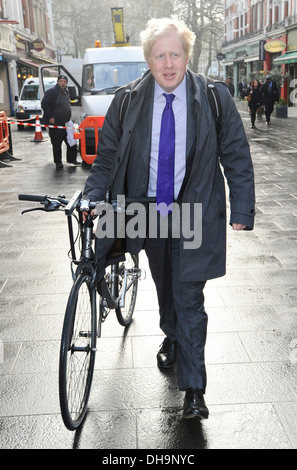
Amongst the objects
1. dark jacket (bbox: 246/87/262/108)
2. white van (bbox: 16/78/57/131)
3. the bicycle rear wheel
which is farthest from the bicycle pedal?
white van (bbox: 16/78/57/131)

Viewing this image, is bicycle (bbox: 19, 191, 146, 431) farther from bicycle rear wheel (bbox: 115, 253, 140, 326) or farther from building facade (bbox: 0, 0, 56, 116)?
building facade (bbox: 0, 0, 56, 116)

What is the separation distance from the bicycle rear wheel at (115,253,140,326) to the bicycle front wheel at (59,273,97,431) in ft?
2.20

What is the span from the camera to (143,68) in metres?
13.7

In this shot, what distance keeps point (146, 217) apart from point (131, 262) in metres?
1.07

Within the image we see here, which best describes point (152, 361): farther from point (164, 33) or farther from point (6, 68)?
point (6, 68)

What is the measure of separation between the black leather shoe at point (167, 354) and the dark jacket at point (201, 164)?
2.46 ft

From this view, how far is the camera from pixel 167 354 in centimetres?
362

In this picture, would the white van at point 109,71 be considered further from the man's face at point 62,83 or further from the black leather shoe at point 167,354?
the black leather shoe at point 167,354

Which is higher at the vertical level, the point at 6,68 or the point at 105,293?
the point at 6,68

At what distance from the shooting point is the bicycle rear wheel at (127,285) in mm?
3881

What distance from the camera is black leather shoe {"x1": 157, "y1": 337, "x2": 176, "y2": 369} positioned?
3583 millimetres

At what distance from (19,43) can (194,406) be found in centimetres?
3952

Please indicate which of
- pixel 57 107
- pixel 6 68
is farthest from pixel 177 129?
pixel 6 68

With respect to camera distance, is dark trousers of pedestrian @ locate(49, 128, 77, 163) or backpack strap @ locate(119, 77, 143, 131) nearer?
backpack strap @ locate(119, 77, 143, 131)
